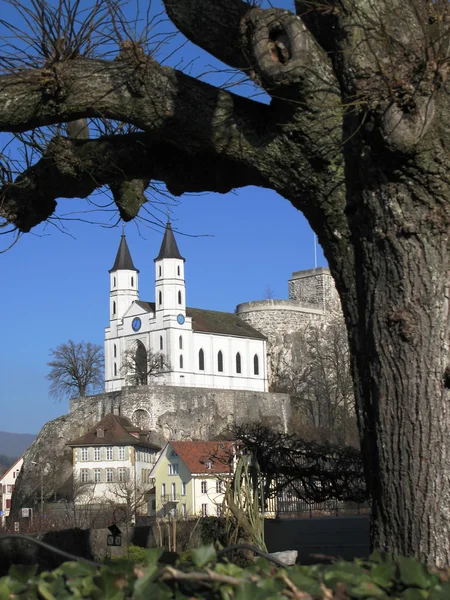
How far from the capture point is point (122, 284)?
8000cm

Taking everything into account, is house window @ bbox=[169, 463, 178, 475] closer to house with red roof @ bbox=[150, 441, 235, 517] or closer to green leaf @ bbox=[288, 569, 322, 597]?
house with red roof @ bbox=[150, 441, 235, 517]

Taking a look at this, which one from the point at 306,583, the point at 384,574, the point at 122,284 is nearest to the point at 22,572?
the point at 306,583

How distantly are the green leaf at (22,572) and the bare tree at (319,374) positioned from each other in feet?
169

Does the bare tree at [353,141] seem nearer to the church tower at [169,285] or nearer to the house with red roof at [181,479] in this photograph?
the house with red roof at [181,479]

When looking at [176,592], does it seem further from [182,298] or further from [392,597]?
[182,298]

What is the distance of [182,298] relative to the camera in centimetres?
7538

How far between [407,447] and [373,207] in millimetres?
1047

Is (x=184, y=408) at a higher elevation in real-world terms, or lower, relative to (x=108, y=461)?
higher

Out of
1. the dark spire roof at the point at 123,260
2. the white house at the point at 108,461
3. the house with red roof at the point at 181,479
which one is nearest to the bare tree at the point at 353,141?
the house with red roof at the point at 181,479

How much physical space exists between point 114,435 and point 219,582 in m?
59.6

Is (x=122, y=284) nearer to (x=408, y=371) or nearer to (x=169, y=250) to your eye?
(x=169, y=250)

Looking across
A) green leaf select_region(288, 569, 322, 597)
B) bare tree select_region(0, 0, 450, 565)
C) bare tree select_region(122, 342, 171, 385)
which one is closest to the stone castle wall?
bare tree select_region(122, 342, 171, 385)

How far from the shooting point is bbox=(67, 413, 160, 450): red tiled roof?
59.3m

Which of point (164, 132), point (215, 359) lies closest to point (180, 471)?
point (215, 359)
